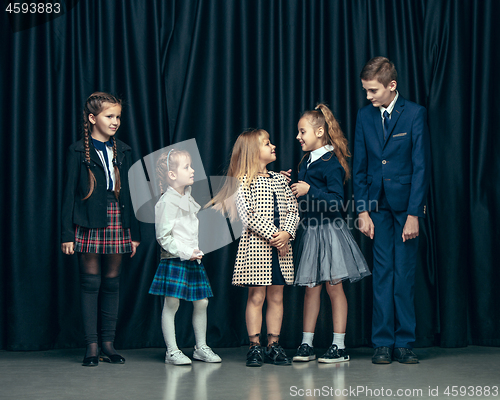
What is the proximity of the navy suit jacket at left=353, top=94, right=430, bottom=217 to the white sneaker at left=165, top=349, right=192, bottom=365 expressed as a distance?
117cm

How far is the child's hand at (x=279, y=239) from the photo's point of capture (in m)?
2.63

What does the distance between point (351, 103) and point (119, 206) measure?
1510 mm

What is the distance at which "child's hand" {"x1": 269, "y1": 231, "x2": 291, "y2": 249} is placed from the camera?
2.63m

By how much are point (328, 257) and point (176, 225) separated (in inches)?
30.9

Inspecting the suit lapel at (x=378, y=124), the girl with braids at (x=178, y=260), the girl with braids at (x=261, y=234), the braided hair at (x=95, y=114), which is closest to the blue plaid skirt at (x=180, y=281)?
the girl with braids at (x=178, y=260)

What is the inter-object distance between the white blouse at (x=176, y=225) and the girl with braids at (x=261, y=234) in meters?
0.23

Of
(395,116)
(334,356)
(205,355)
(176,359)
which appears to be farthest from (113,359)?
(395,116)

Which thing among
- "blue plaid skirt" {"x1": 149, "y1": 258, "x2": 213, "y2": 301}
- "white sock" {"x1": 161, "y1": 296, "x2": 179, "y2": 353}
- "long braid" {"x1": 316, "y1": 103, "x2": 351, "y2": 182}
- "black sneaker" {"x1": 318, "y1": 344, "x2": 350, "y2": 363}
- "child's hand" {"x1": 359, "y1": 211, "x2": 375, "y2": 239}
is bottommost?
"black sneaker" {"x1": 318, "y1": 344, "x2": 350, "y2": 363}

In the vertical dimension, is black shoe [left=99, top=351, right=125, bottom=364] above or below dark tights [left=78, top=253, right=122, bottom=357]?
below

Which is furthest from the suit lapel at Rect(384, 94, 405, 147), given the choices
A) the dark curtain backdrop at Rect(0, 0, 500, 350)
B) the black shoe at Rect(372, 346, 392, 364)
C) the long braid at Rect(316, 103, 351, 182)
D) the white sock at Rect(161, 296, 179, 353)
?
the white sock at Rect(161, 296, 179, 353)

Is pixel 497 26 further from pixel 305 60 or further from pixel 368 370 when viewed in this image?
pixel 368 370

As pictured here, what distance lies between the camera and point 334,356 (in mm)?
2676

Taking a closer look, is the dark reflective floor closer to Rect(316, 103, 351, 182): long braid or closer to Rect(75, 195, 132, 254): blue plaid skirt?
Rect(75, 195, 132, 254): blue plaid skirt

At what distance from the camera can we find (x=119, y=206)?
273 cm
